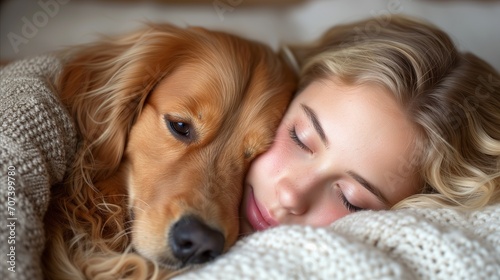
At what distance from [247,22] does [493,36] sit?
1.38m

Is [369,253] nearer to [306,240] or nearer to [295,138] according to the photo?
[306,240]

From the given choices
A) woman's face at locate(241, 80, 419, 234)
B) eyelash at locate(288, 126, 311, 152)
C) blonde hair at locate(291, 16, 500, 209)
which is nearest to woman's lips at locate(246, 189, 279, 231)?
woman's face at locate(241, 80, 419, 234)

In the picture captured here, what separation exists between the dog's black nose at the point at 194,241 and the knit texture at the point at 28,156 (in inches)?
14.1

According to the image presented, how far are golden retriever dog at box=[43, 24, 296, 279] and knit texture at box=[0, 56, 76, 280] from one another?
0.39 ft

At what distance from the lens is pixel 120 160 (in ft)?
6.06

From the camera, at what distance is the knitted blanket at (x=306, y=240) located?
126 centimetres

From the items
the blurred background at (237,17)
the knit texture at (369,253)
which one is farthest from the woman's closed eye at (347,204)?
the blurred background at (237,17)

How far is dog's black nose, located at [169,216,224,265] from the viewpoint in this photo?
4.77ft

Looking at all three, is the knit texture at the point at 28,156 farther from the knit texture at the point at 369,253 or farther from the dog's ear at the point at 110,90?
the knit texture at the point at 369,253

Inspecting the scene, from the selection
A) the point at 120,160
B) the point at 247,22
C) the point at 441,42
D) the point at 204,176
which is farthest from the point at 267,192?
the point at 247,22

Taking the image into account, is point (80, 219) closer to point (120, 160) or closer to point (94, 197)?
point (94, 197)

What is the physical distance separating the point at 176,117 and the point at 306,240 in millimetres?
658

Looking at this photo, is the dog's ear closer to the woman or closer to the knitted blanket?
the knitted blanket

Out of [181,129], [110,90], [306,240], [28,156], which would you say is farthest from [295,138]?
[28,156]
